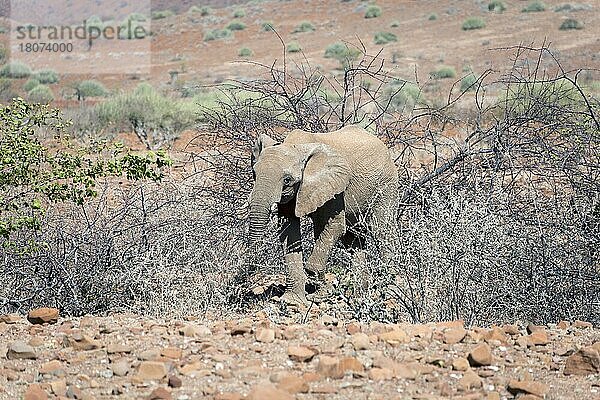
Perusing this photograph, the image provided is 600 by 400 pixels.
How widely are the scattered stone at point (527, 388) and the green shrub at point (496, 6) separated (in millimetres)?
46188

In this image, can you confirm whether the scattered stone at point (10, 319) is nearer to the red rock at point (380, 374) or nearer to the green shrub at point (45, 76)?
the red rock at point (380, 374)

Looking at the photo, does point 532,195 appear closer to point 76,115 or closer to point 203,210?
point 203,210

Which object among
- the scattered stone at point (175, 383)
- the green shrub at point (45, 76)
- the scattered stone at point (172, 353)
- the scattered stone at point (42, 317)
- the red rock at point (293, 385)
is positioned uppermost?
the red rock at point (293, 385)

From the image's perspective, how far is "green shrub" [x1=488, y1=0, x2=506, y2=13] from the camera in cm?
4850

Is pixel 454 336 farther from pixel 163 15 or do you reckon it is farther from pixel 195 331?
pixel 163 15

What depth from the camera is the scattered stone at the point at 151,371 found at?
4.85m

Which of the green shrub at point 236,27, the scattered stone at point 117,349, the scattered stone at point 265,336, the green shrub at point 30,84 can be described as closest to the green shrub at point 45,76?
the green shrub at point 30,84

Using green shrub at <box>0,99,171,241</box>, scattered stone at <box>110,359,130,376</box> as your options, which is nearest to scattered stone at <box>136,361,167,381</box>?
scattered stone at <box>110,359,130,376</box>

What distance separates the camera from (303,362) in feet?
16.5

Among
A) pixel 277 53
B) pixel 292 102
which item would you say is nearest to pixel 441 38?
pixel 277 53

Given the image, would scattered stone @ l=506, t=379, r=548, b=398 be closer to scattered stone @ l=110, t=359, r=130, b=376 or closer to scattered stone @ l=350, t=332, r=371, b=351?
scattered stone @ l=350, t=332, r=371, b=351

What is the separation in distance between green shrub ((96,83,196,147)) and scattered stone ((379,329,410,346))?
17.6 meters

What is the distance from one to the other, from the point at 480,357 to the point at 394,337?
60 cm

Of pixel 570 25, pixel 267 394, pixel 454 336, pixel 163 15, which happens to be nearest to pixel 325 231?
pixel 454 336
